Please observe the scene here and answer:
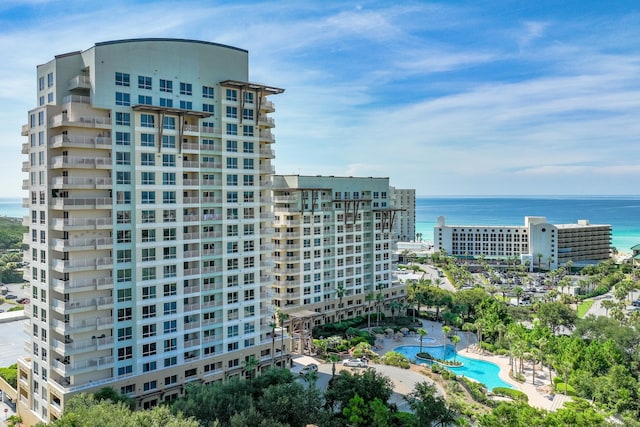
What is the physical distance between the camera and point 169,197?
146 ft

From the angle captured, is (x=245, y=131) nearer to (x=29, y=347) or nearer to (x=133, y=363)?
(x=133, y=363)

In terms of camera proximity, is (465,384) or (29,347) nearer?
(29,347)

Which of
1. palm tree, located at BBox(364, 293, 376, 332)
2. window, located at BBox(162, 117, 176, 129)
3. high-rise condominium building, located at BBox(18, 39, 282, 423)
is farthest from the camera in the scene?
palm tree, located at BBox(364, 293, 376, 332)

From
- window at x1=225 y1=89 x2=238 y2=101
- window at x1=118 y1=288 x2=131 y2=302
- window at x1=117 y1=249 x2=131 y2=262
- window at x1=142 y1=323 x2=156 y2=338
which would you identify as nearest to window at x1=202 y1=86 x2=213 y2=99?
window at x1=225 y1=89 x2=238 y2=101

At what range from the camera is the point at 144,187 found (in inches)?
1684

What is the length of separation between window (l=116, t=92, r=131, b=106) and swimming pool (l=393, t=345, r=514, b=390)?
45.6m

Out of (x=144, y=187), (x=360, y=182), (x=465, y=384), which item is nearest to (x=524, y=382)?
(x=465, y=384)

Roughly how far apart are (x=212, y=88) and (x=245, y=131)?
547cm

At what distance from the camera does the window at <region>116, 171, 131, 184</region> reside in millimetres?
41812

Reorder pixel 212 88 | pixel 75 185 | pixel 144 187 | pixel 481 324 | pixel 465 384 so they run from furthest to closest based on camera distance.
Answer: pixel 481 324, pixel 465 384, pixel 212 88, pixel 144 187, pixel 75 185

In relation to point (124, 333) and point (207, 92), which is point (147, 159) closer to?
point (207, 92)

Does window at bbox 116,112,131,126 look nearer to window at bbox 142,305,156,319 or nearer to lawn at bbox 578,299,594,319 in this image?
window at bbox 142,305,156,319

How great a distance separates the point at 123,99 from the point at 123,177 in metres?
6.74

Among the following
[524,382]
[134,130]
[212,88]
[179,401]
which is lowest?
[524,382]
